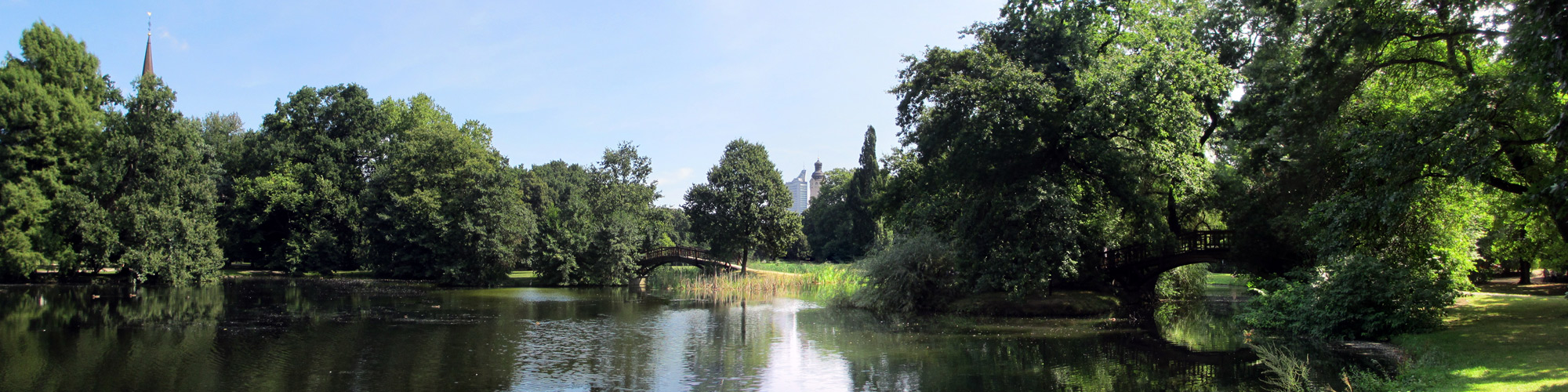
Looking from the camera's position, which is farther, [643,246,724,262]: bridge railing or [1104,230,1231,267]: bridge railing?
[643,246,724,262]: bridge railing

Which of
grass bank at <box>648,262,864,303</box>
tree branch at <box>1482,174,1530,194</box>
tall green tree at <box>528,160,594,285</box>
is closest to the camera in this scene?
tree branch at <box>1482,174,1530,194</box>

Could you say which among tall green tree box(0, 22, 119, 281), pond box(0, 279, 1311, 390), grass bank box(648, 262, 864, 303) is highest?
tall green tree box(0, 22, 119, 281)

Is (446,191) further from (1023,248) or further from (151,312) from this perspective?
(1023,248)

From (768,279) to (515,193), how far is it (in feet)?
61.8

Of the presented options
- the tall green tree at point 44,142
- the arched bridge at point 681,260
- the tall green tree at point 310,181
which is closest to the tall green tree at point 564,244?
the arched bridge at point 681,260

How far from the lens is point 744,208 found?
47.4 meters

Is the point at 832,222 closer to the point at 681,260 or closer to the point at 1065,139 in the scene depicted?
the point at 681,260

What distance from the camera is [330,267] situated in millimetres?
48844

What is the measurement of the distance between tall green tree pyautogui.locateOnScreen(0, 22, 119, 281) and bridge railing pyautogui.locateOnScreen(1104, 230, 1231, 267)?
4436 centimetres

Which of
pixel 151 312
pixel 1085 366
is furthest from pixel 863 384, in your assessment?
pixel 151 312

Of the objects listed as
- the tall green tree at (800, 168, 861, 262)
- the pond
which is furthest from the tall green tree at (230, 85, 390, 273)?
the tall green tree at (800, 168, 861, 262)

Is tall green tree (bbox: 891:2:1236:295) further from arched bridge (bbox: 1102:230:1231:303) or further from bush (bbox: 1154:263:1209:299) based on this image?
bush (bbox: 1154:263:1209:299)

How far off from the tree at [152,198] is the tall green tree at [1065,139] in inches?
1429

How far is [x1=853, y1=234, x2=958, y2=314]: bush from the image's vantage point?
2536 centimetres
